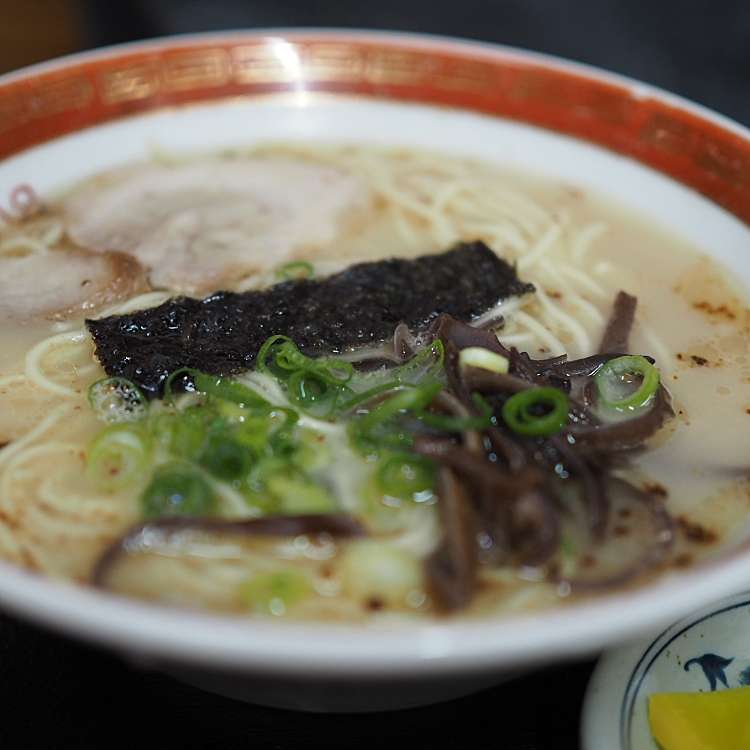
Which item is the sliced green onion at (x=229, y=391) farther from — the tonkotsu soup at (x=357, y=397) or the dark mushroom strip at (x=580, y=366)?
the dark mushroom strip at (x=580, y=366)

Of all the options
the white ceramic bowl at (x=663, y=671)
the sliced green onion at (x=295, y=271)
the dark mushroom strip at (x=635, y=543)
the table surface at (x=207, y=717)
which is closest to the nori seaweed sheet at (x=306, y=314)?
the sliced green onion at (x=295, y=271)

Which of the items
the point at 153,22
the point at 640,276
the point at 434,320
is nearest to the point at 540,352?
the point at 434,320

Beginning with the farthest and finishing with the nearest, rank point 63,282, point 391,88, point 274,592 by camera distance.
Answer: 1. point 391,88
2. point 63,282
3. point 274,592

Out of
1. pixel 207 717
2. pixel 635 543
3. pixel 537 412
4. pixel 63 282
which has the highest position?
pixel 537 412

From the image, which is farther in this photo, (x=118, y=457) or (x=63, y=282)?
(x=63, y=282)

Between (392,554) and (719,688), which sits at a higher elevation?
(392,554)

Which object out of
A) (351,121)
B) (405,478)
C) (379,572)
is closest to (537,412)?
(405,478)

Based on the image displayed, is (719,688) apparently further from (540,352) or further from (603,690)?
(540,352)

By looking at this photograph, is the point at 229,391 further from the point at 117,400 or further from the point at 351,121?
the point at 351,121
